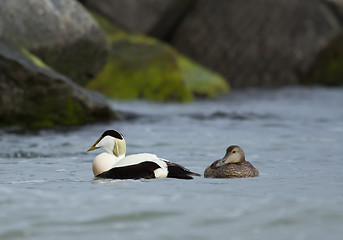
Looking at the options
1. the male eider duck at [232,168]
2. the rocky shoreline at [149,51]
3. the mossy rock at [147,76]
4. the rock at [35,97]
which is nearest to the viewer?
the male eider duck at [232,168]

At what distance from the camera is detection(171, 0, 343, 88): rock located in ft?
72.6

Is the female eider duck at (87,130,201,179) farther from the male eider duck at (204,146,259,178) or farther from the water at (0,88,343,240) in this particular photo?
the male eider duck at (204,146,259,178)

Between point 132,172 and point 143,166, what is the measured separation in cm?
11

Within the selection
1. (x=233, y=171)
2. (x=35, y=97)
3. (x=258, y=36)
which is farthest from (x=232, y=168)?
(x=258, y=36)

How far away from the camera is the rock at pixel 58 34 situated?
37.0 ft

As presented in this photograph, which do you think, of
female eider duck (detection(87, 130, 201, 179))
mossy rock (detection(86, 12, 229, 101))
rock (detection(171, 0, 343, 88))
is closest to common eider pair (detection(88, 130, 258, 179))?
female eider duck (detection(87, 130, 201, 179))

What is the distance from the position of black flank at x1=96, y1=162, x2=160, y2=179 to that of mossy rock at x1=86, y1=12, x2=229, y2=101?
11.4 meters

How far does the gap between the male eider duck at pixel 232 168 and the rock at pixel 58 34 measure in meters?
6.26

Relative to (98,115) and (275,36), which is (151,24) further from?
(98,115)

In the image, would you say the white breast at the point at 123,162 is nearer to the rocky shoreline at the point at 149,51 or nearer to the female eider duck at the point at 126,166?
the female eider duck at the point at 126,166

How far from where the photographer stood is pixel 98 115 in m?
11.1

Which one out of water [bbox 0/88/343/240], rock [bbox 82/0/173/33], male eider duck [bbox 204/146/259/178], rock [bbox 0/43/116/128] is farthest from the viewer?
rock [bbox 82/0/173/33]

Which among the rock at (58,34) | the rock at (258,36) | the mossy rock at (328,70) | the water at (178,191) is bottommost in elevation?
the water at (178,191)

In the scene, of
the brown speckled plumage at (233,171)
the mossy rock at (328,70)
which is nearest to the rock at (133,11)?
the mossy rock at (328,70)
